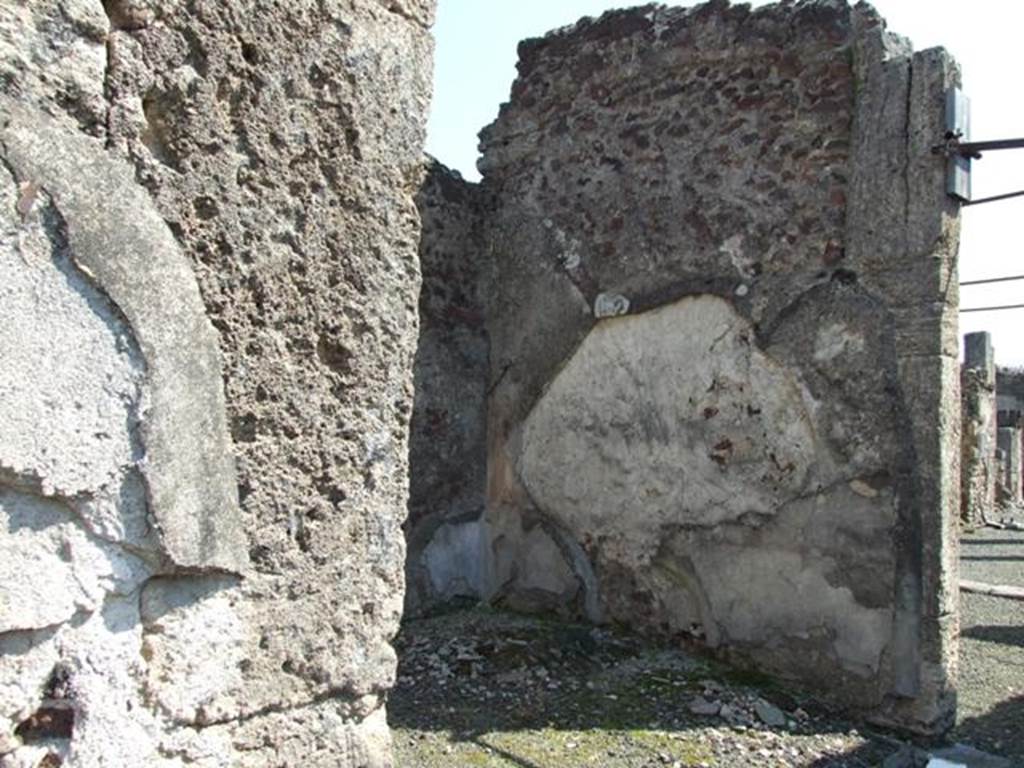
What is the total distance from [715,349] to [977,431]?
26.9 ft

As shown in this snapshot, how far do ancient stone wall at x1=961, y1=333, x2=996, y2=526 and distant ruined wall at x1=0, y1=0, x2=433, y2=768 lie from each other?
10.6m

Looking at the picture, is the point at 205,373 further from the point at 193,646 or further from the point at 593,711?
the point at 593,711

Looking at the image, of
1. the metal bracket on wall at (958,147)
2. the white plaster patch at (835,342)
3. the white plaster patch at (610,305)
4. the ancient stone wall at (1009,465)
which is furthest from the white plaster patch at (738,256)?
the ancient stone wall at (1009,465)

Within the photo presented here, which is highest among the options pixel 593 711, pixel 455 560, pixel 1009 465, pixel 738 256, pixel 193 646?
pixel 738 256

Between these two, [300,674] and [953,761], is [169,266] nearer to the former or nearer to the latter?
[300,674]

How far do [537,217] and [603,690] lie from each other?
2.48m

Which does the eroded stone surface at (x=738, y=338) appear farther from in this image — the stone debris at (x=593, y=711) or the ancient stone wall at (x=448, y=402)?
the stone debris at (x=593, y=711)

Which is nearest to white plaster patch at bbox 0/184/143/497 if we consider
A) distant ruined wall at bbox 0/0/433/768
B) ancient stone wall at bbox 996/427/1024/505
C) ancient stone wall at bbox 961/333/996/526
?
distant ruined wall at bbox 0/0/433/768

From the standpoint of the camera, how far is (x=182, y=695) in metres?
1.41

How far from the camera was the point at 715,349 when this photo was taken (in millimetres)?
4500

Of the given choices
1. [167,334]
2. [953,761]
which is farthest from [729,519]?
[167,334]

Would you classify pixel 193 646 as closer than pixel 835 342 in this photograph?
Yes

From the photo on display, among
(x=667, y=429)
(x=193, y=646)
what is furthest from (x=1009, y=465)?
(x=193, y=646)

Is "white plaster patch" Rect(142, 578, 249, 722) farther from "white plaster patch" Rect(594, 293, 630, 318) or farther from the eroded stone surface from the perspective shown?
"white plaster patch" Rect(594, 293, 630, 318)
